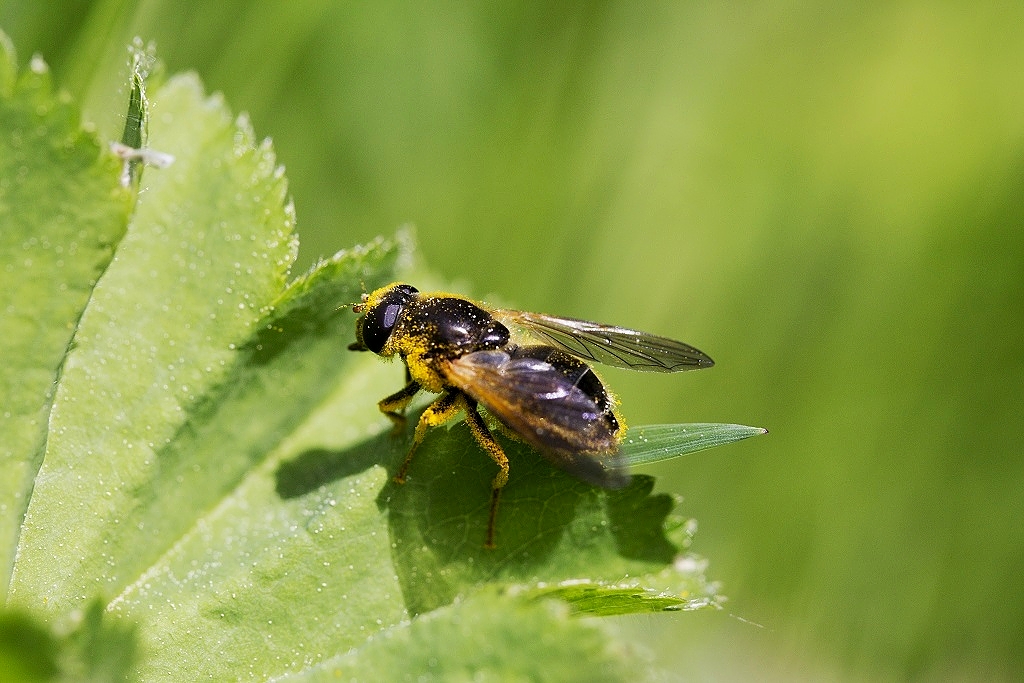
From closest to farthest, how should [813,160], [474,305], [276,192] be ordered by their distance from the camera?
[276,192], [474,305], [813,160]

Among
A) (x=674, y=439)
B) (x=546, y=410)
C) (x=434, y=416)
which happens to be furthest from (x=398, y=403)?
(x=674, y=439)

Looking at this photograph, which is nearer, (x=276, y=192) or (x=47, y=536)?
(x=47, y=536)

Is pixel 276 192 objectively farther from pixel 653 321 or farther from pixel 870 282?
pixel 870 282

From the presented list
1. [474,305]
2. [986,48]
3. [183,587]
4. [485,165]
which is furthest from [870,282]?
[183,587]

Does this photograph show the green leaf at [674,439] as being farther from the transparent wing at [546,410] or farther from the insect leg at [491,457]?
the insect leg at [491,457]

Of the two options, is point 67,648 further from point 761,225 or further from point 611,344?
point 761,225

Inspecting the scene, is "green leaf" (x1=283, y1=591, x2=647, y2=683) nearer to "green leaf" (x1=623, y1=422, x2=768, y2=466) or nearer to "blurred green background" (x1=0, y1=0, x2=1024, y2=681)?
"green leaf" (x1=623, y1=422, x2=768, y2=466)
